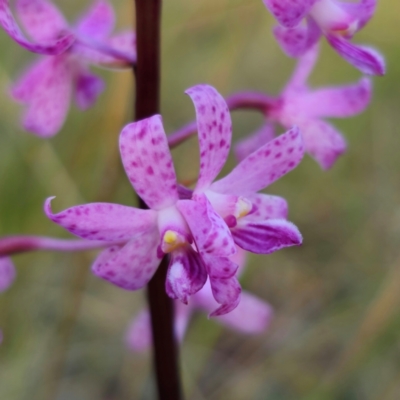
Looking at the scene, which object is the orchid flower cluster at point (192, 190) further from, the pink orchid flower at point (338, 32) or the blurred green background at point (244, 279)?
the blurred green background at point (244, 279)

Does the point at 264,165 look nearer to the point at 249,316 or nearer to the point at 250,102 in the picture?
the point at 250,102

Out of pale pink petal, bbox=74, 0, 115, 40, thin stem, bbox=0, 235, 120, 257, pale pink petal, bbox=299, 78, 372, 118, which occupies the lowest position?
thin stem, bbox=0, 235, 120, 257

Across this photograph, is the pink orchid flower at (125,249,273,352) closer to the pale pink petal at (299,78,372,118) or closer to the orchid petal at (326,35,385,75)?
the pale pink petal at (299,78,372,118)

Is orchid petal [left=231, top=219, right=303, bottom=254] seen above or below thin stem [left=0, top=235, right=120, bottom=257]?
above

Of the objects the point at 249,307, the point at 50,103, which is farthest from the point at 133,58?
the point at 249,307

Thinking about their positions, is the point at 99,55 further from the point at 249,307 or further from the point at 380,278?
the point at 380,278

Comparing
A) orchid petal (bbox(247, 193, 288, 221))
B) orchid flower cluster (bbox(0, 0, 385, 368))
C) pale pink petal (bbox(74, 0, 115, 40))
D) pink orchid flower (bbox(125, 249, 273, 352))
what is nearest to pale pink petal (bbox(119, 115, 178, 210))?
orchid flower cluster (bbox(0, 0, 385, 368))
